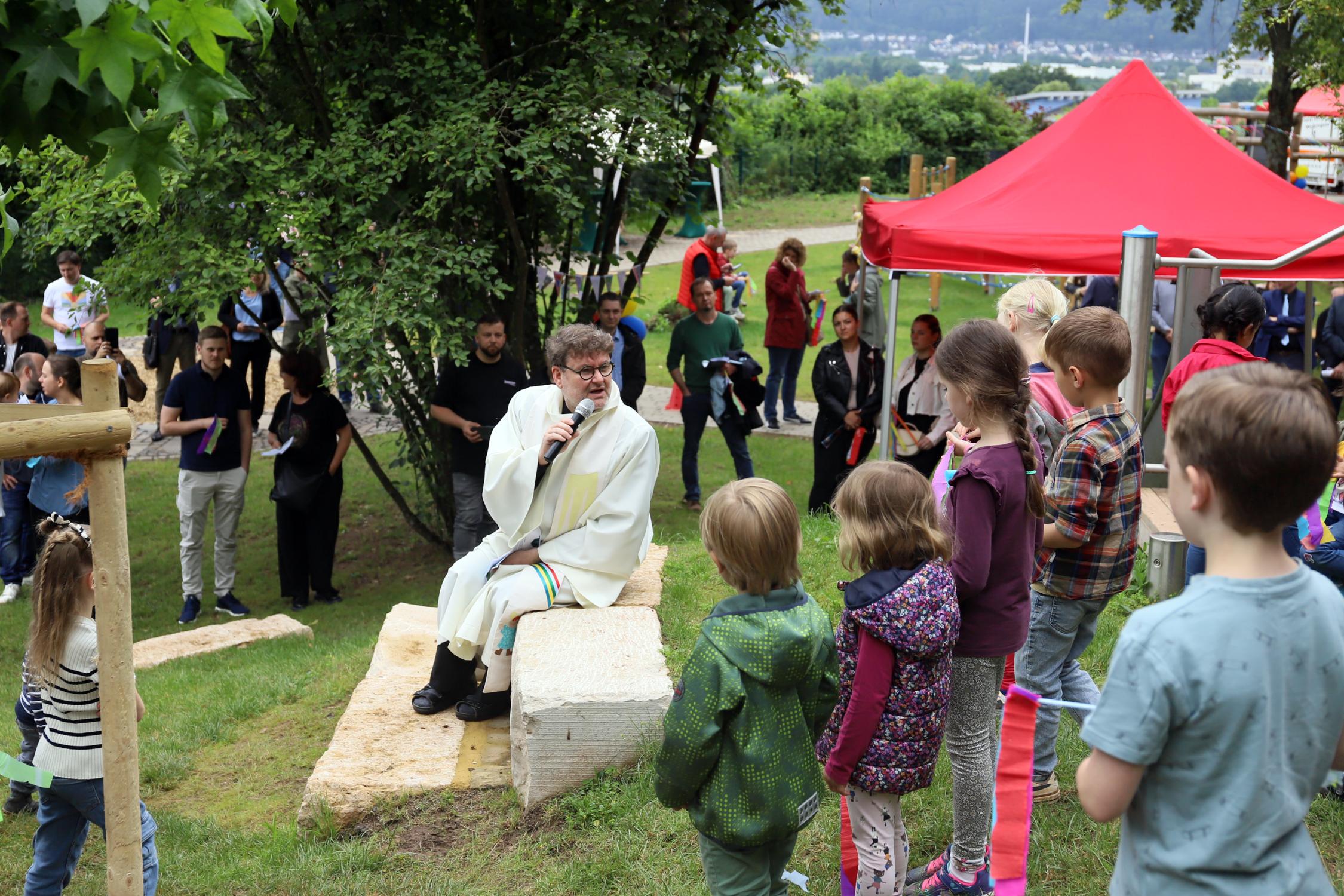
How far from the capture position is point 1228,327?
5051 mm

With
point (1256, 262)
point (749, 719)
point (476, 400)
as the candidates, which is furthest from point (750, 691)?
point (476, 400)

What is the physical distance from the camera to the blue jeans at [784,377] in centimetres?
1275

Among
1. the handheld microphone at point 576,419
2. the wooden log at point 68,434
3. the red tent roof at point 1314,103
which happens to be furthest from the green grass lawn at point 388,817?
the red tent roof at point 1314,103

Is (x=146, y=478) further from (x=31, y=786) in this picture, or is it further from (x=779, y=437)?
(x=31, y=786)

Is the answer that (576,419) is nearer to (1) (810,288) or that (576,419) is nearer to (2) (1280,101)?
(2) (1280,101)

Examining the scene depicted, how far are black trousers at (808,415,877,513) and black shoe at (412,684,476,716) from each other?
13.6 feet

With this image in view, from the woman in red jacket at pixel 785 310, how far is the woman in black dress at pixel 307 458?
5114 millimetres

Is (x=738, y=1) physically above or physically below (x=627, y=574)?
above

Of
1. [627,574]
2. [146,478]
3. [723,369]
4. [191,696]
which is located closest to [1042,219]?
[723,369]

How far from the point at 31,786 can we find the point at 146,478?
772cm

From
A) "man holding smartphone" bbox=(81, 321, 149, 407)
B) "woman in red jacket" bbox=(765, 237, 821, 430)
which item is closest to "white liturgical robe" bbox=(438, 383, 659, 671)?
"man holding smartphone" bbox=(81, 321, 149, 407)

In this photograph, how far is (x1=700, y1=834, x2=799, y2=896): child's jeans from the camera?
2979 mm

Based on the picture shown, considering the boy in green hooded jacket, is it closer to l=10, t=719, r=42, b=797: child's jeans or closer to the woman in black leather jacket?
l=10, t=719, r=42, b=797: child's jeans

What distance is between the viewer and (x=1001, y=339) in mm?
3244
